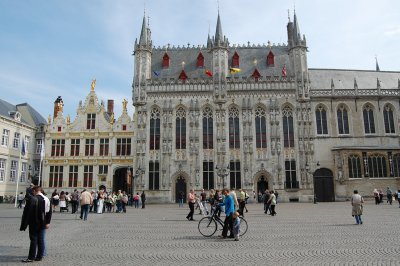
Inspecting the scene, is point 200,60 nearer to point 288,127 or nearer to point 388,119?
point 288,127

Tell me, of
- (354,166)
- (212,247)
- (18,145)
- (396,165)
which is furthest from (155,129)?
(212,247)

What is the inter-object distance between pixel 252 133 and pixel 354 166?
42.3 ft

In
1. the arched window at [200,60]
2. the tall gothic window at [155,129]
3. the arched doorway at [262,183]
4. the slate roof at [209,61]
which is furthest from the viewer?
the arched window at [200,60]

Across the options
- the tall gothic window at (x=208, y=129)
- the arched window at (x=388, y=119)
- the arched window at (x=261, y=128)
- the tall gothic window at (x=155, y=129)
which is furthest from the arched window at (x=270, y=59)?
the tall gothic window at (x=155, y=129)

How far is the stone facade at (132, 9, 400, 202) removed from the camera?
41.2 meters

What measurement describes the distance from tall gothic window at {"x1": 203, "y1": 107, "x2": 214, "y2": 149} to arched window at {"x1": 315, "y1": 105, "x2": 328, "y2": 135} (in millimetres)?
13680

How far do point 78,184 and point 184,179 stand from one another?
1363 cm

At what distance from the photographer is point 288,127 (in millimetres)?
42906

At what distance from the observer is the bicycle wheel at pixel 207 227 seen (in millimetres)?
13609

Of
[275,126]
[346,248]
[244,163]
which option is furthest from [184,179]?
[346,248]

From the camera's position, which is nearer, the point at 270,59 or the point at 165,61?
the point at 270,59

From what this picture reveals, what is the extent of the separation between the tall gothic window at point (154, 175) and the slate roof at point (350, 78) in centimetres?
2373

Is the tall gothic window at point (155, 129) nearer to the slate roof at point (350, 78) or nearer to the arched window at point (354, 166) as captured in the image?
the slate roof at point (350, 78)

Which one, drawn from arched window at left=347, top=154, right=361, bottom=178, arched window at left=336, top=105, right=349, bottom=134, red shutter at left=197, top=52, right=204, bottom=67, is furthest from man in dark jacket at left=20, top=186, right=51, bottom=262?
arched window at left=336, top=105, right=349, bottom=134
